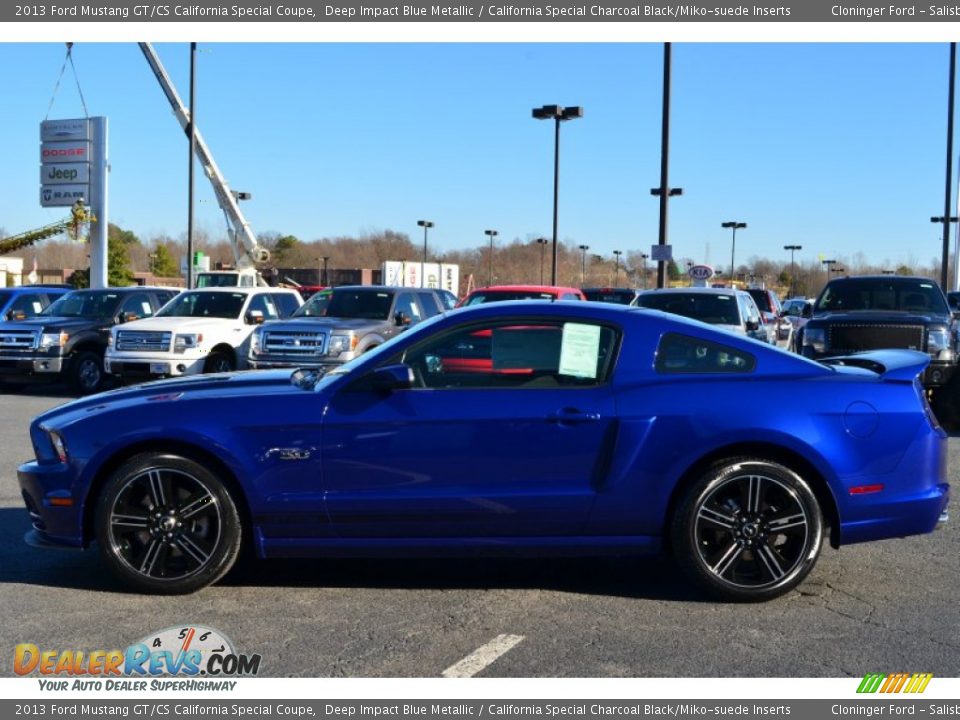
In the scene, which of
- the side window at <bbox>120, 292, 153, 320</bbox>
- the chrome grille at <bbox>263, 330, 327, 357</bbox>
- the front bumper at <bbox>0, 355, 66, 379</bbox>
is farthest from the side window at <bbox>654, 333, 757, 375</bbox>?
the side window at <bbox>120, 292, 153, 320</bbox>

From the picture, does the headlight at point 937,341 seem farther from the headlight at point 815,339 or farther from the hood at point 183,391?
the hood at point 183,391

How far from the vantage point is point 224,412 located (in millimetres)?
5297

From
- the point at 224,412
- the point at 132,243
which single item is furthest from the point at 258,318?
the point at 132,243

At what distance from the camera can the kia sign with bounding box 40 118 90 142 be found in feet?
99.3

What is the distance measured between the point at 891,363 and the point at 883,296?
9406 millimetres

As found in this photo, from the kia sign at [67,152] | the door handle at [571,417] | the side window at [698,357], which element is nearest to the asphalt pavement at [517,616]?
the door handle at [571,417]

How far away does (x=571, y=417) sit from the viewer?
17.1 feet

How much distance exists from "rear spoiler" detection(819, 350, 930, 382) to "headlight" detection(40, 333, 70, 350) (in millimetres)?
13155

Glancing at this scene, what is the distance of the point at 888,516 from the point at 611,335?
68.9 inches

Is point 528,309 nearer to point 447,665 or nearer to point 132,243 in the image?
point 447,665

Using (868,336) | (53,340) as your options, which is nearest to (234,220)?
(53,340)

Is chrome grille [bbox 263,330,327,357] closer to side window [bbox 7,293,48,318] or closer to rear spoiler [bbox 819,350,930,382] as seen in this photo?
side window [bbox 7,293,48,318]

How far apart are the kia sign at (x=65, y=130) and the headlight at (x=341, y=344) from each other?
774 inches

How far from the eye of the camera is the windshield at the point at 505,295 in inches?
624
